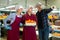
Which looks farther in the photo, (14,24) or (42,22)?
(14,24)

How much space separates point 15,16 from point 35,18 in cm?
44

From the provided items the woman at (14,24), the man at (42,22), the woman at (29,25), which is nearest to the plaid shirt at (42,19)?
the man at (42,22)

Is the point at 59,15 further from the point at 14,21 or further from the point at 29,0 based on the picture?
the point at 14,21

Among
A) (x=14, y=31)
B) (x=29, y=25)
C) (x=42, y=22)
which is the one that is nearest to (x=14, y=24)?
(x=14, y=31)

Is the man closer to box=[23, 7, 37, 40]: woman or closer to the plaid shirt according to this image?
the plaid shirt

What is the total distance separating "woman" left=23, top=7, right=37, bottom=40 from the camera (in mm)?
3689

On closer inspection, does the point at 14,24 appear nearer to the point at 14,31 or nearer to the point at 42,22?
the point at 14,31

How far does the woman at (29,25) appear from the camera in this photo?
12.1ft

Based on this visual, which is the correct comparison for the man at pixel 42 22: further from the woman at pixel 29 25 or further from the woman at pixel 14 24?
the woman at pixel 14 24

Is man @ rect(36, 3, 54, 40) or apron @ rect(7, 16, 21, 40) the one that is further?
apron @ rect(7, 16, 21, 40)

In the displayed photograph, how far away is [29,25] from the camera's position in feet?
12.2

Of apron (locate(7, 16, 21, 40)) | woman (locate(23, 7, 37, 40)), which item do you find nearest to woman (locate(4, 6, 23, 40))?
apron (locate(7, 16, 21, 40))

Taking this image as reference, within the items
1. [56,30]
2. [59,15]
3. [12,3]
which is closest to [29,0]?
[12,3]

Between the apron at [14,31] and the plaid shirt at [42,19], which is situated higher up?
the plaid shirt at [42,19]
